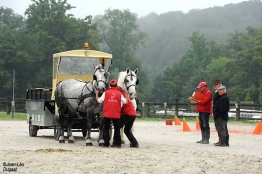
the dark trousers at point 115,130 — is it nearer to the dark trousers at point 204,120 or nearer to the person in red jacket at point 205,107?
the person in red jacket at point 205,107

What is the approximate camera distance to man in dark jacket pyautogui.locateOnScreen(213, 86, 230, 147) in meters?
16.9

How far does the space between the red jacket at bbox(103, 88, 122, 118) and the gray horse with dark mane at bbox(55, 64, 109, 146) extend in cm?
52

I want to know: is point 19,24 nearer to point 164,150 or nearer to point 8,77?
point 8,77

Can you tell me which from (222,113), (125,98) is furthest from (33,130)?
(222,113)

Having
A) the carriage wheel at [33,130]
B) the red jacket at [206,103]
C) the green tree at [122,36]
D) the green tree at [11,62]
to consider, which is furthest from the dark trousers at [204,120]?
the green tree at [122,36]

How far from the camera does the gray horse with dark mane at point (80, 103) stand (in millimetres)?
15867

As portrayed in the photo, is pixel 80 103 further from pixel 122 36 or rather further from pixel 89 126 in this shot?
pixel 122 36

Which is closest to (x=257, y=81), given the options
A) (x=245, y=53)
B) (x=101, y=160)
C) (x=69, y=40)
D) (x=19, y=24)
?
(x=245, y=53)

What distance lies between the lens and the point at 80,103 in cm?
1645

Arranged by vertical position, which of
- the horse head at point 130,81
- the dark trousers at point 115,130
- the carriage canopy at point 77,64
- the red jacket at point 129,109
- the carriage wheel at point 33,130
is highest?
the carriage canopy at point 77,64

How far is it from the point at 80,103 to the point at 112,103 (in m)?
1.55

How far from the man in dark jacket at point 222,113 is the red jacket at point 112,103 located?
10.6 ft

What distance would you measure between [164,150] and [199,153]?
0.94 metres

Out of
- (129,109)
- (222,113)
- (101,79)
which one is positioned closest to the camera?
(129,109)
